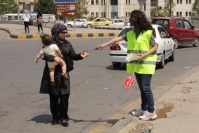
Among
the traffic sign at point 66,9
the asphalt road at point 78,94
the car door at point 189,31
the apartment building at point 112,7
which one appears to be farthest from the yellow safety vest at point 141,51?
the apartment building at point 112,7

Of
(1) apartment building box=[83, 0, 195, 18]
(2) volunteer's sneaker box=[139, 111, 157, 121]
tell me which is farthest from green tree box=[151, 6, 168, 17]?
(2) volunteer's sneaker box=[139, 111, 157, 121]

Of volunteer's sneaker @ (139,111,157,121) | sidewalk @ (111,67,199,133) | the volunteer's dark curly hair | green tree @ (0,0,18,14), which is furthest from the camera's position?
green tree @ (0,0,18,14)

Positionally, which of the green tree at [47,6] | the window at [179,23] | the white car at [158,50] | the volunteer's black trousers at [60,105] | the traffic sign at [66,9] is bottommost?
the volunteer's black trousers at [60,105]

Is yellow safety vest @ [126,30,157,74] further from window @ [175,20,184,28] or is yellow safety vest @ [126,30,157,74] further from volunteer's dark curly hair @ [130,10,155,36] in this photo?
window @ [175,20,184,28]

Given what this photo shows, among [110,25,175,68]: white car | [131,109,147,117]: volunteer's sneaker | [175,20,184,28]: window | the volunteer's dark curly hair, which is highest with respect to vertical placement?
the volunteer's dark curly hair

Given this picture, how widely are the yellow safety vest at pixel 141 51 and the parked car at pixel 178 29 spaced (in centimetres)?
1427

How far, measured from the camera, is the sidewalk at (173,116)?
592cm

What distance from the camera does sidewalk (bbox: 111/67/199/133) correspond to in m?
5.92

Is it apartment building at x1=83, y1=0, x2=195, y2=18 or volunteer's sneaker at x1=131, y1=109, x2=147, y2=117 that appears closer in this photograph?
volunteer's sneaker at x1=131, y1=109, x2=147, y2=117

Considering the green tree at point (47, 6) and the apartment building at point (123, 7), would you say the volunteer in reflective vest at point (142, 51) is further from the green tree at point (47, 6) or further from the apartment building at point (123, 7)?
the apartment building at point (123, 7)

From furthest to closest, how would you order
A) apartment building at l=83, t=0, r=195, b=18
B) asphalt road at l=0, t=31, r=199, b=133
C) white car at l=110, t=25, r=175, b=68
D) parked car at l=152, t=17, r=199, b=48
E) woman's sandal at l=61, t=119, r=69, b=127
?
apartment building at l=83, t=0, r=195, b=18 → parked car at l=152, t=17, r=199, b=48 → white car at l=110, t=25, r=175, b=68 → asphalt road at l=0, t=31, r=199, b=133 → woman's sandal at l=61, t=119, r=69, b=127

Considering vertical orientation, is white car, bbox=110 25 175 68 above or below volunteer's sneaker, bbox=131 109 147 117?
above

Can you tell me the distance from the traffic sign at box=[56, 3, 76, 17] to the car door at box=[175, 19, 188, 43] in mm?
13536

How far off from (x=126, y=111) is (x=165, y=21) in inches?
545
